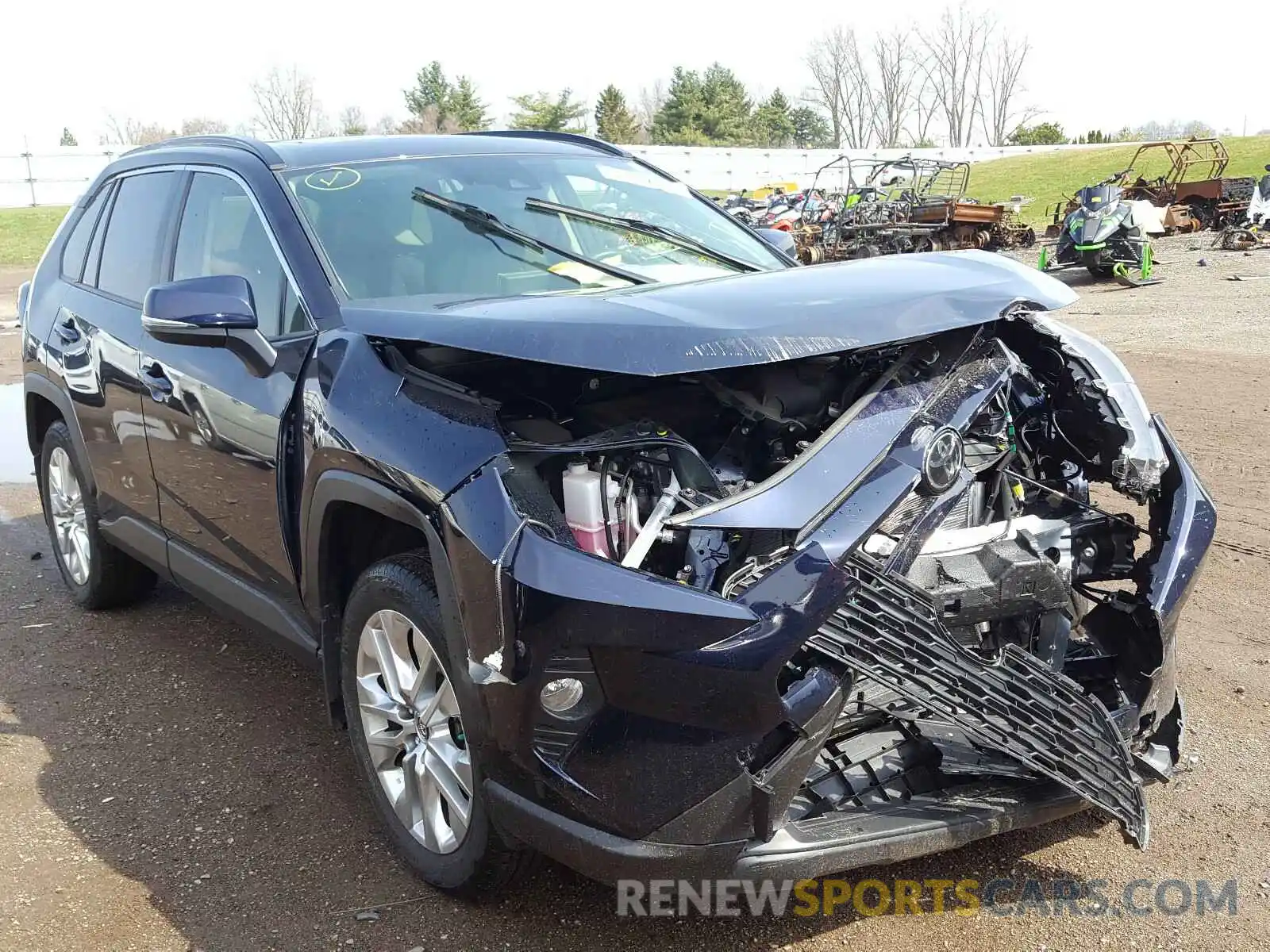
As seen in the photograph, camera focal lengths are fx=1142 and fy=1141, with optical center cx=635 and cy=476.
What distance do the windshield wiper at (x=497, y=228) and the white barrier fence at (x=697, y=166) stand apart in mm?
23136

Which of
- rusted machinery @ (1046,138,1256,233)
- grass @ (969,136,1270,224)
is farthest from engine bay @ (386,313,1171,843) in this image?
grass @ (969,136,1270,224)

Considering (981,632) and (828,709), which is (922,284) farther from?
(828,709)

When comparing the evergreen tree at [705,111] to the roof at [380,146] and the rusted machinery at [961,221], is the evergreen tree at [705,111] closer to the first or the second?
the rusted machinery at [961,221]

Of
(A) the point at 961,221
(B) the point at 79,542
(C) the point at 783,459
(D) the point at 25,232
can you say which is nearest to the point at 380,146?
(C) the point at 783,459

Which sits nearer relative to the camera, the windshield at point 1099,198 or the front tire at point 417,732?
the front tire at point 417,732

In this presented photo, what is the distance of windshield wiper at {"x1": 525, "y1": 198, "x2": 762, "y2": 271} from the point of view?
4074mm

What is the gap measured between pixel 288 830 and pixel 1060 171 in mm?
47584

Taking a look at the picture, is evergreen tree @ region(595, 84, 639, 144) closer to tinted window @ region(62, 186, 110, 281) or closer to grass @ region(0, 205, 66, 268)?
grass @ region(0, 205, 66, 268)

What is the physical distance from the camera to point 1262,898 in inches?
116

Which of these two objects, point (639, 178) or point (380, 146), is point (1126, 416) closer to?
point (639, 178)

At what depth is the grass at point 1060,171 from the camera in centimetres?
3771

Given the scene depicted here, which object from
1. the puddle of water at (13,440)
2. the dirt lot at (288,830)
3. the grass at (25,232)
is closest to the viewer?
the dirt lot at (288,830)

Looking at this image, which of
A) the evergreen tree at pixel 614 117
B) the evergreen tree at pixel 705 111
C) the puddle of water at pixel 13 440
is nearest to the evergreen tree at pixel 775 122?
the evergreen tree at pixel 705 111

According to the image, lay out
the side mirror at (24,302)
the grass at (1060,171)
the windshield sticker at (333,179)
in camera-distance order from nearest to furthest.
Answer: the windshield sticker at (333,179) < the side mirror at (24,302) < the grass at (1060,171)
